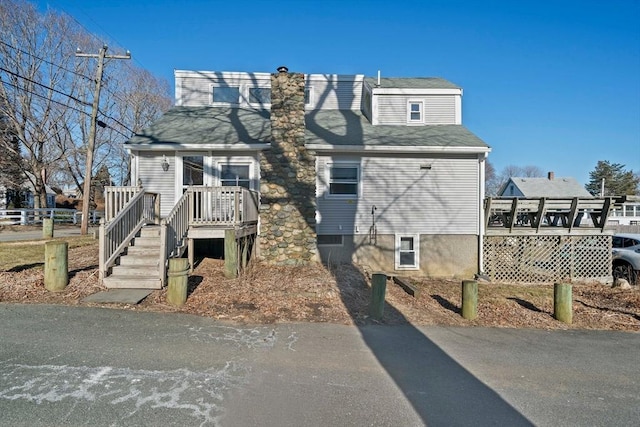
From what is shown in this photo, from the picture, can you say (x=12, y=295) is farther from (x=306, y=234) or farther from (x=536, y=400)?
(x=536, y=400)

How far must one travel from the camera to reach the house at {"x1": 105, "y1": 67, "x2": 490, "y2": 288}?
32.5ft

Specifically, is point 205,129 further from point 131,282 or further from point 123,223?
point 131,282

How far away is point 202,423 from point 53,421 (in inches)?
47.0

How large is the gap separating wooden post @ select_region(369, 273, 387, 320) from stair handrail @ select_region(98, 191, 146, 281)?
5125mm

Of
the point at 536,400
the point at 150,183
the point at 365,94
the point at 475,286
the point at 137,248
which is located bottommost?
the point at 536,400

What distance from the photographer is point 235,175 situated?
11.3 meters

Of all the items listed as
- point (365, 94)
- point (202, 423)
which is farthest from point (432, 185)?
point (202, 423)

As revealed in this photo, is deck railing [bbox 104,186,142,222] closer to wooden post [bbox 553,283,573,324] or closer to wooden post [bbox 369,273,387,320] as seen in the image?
wooden post [bbox 369,273,387,320]

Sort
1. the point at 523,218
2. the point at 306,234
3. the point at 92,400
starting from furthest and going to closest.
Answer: the point at 523,218, the point at 306,234, the point at 92,400

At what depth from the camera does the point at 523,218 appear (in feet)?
44.3

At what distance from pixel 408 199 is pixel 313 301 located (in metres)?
6.16

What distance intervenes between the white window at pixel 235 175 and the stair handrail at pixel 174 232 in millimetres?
2675

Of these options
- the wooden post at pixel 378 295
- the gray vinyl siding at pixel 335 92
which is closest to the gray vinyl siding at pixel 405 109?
Answer: the gray vinyl siding at pixel 335 92

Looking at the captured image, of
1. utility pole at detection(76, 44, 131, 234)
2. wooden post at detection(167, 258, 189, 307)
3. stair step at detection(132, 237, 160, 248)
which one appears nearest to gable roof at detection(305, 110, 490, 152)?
stair step at detection(132, 237, 160, 248)
